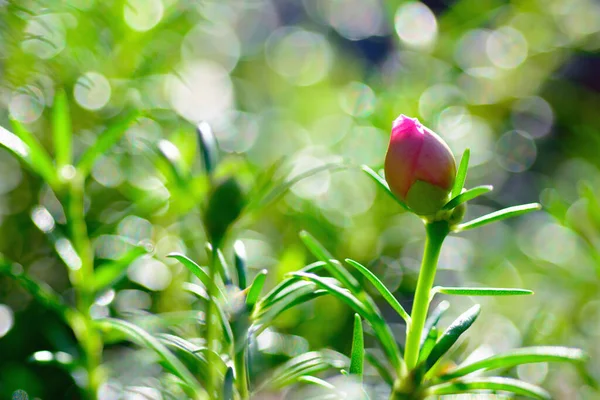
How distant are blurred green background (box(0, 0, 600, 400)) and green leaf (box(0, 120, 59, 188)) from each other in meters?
0.08

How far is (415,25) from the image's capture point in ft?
3.38

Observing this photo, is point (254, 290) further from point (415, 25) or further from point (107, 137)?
point (415, 25)

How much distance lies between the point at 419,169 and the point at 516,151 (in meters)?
0.84

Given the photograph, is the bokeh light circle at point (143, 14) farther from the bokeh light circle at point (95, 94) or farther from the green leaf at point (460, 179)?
the green leaf at point (460, 179)

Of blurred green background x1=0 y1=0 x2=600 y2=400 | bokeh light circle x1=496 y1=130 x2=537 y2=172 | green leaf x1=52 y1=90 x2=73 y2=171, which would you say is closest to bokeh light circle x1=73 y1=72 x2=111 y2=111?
blurred green background x1=0 y1=0 x2=600 y2=400

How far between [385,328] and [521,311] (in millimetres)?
449

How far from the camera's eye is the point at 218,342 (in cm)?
44

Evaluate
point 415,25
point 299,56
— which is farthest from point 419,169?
point 299,56

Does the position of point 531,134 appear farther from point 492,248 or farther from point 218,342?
point 218,342

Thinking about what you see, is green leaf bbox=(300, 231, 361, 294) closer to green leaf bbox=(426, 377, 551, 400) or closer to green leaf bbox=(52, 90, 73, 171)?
green leaf bbox=(426, 377, 551, 400)

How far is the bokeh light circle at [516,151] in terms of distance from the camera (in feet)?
3.48

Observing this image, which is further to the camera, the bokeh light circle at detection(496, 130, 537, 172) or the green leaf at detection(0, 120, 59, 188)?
the bokeh light circle at detection(496, 130, 537, 172)

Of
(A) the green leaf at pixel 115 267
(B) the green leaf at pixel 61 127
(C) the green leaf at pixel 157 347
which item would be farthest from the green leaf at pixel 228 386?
(B) the green leaf at pixel 61 127

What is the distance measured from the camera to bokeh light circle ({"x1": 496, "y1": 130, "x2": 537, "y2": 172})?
3.48ft
